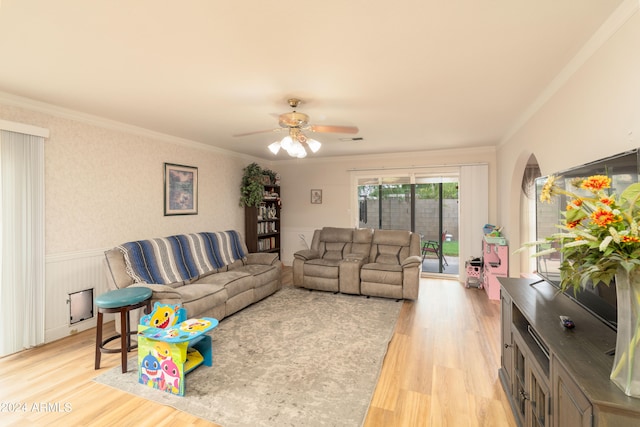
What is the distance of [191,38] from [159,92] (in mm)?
1089

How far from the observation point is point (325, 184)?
6387 mm

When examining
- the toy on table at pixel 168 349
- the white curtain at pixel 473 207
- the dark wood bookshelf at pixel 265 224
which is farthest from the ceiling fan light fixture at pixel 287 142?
the white curtain at pixel 473 207

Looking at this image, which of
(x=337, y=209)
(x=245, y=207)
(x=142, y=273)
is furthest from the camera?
(x=337, y=209)

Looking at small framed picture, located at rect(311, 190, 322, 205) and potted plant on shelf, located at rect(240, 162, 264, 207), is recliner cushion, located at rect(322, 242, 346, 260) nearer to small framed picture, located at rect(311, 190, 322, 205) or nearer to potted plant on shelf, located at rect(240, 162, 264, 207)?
small framed picture, located at rect(311, 190, 322, 205)

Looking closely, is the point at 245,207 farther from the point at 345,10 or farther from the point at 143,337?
the point at 345,10

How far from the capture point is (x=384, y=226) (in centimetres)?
610

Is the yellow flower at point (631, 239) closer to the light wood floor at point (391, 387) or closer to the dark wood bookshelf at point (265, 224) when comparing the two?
the light wood floor at point (391, 387)

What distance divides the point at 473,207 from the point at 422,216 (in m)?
0.93

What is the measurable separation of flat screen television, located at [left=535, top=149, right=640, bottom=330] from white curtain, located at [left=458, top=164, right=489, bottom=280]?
3.19 metres

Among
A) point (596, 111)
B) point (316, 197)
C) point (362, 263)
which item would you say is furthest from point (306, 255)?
point (596, 111)

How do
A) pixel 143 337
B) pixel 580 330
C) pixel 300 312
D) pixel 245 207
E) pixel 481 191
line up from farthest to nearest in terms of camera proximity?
1. pixel 245 207
2. pixel 481 191
3. pixel 300 312
4. pixel 143 337
5. pixel 580 330

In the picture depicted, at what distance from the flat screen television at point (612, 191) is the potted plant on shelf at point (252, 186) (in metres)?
4.46

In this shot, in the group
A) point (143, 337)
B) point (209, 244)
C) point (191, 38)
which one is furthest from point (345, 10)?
point (209, 244)

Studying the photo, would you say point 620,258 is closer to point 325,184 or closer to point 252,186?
point 252,186
